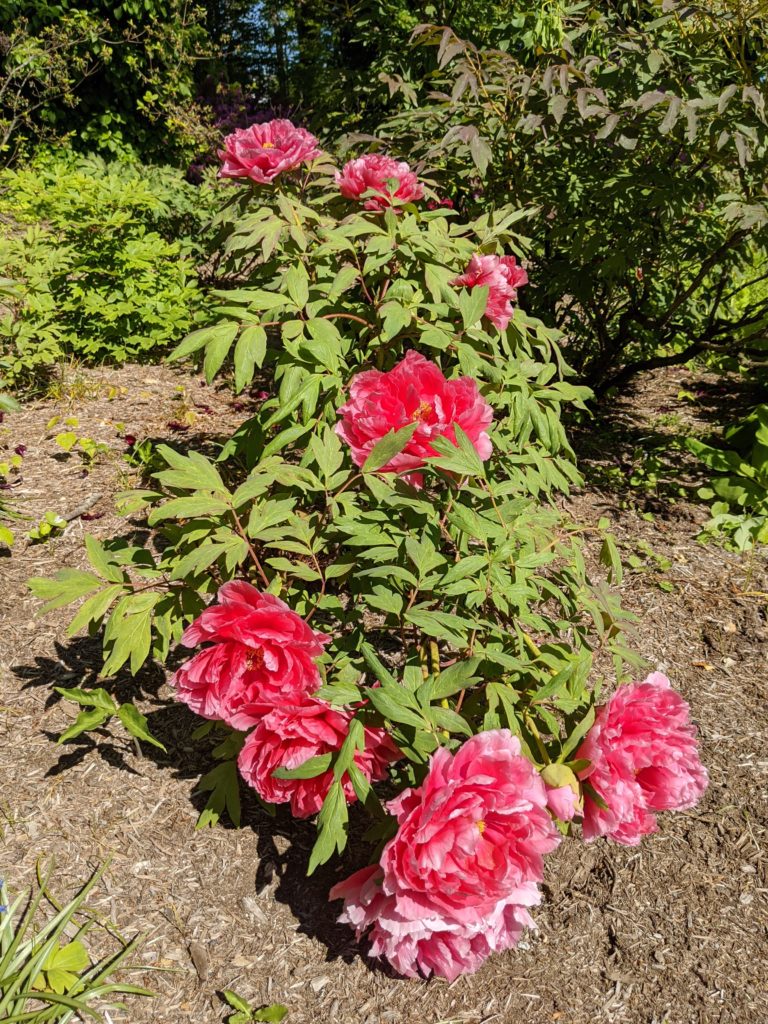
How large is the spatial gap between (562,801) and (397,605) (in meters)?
0.52

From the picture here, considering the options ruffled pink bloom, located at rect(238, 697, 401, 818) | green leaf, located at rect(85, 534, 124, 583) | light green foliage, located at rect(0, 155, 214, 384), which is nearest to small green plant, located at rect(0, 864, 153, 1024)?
ruffled pink bloom, located at rect(238, 697, 401, 818)

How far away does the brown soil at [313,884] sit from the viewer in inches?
69.2

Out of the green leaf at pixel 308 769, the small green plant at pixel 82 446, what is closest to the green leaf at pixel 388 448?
the green leaf at pixel 308 769

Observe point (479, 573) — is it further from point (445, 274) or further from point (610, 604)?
point (445, 274)

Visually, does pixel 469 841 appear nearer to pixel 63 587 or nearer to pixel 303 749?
pixel 303 749

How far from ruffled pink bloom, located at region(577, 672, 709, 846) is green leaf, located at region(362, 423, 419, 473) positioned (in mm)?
643

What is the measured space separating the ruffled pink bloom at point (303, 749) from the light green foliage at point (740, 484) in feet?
7.62

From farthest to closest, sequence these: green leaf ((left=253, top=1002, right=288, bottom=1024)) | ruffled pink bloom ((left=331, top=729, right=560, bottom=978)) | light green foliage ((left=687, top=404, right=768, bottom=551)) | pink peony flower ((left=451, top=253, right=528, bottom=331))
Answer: light green foliage ((left=687, top=404, right=768, bottom=551)) < pink peony flower ((left=451, top=253, right=528, bottom=331)) < green leaf ((left=253, top=1002, right=288, bottom=1024)) < ruffled pink bloom ((left=331, top=729, right=560, bottom=978))

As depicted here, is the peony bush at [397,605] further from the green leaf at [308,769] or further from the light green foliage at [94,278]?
the light green foliage at [94,278]

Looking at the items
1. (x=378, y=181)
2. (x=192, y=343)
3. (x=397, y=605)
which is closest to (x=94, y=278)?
(x=378, y=181)

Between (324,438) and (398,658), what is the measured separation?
96 cm

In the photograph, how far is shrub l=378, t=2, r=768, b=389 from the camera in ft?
9.07

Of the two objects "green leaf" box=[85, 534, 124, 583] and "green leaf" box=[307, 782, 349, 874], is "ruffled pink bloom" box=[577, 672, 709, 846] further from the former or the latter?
"green leaf" box=[85, 534, 124, 583]

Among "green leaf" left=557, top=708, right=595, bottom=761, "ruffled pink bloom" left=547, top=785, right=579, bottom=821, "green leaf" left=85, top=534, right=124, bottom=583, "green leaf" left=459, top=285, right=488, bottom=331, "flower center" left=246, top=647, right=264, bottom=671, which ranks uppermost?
"green leaf" left=459, top=285, right=488, bottom=331
